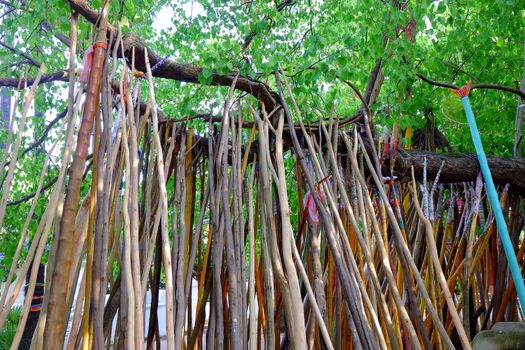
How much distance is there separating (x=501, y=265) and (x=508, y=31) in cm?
190

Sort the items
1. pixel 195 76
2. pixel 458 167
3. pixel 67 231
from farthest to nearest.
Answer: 1. pixel 458 167
2. pixel 195 76
3. pixel 67 231

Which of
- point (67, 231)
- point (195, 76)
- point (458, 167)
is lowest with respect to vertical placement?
point (67, 231)

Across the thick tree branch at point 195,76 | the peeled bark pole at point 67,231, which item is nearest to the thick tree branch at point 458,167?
the thick tree branch at point 195,76

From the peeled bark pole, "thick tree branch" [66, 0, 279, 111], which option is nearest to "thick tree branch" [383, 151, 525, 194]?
"thick tree branch" [66, 0, 279, 111]

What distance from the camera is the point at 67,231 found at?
42.9 inches

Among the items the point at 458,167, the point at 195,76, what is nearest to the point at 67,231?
the point at 195,76

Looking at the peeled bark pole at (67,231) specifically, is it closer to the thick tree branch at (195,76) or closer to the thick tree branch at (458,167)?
the thick tree branch at (195,76)

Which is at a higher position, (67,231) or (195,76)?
(195,76)

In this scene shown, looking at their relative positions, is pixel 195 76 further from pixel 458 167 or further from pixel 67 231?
pixel 458 167

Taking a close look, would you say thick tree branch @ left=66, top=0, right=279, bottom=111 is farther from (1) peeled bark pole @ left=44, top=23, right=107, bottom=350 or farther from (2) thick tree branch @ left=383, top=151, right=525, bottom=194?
(2) thick tree branch @ left=383, top=151, right=525, bottom=194

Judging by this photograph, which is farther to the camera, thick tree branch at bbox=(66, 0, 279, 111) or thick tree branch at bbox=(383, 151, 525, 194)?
thick tree branch at bbox=(383, 151, 525, 194)

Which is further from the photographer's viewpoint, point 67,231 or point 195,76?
point 195,76

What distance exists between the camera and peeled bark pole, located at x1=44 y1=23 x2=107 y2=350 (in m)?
1.03

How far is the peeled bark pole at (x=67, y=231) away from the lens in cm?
103
